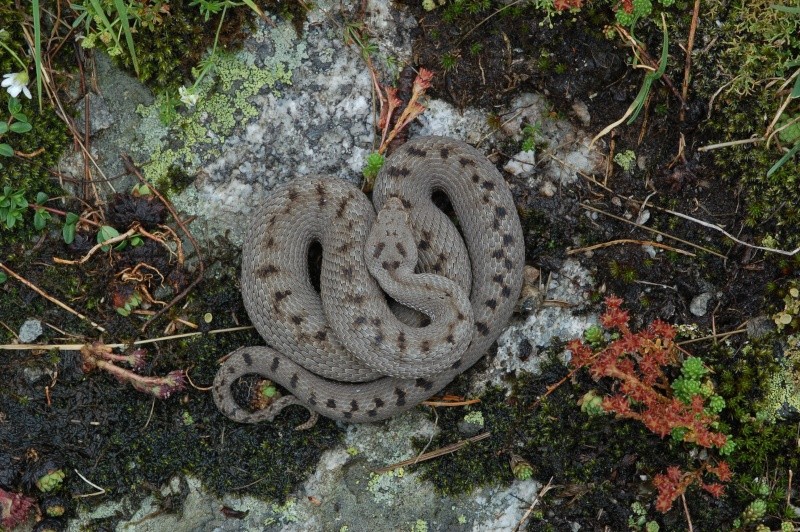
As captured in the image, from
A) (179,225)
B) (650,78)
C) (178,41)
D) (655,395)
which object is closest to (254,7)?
(178,41)

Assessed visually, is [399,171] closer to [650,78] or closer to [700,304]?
[650,78]

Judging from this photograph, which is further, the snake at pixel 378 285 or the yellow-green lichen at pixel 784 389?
the snake at pixel 378 285

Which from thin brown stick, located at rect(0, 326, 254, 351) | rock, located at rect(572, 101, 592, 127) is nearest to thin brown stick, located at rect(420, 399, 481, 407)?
thin brown stick, located at rect(0, 326, 254, 351)

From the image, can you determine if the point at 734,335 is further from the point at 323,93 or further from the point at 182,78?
the point at 182,78

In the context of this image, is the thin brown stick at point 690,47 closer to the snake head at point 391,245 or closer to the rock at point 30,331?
the snake head at point 391,245

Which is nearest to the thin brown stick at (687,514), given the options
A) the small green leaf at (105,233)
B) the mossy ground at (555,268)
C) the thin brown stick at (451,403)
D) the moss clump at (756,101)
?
the mossy ground at (555,268)

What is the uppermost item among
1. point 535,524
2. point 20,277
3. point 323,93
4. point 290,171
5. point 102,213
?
point 323,93

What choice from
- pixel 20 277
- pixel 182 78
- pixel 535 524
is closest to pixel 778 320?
pixel 535 524
